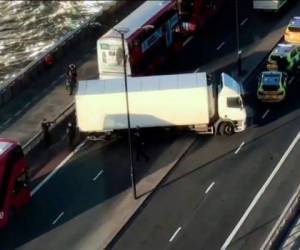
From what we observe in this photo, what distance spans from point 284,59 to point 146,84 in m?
10.2

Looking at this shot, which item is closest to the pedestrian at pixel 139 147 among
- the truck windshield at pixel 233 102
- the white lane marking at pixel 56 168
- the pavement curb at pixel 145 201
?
the pavement curb at pixel 145 201

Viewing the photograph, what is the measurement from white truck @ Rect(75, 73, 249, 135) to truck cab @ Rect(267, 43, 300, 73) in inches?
251

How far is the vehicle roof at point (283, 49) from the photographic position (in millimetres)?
47972

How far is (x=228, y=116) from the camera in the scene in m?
41.6

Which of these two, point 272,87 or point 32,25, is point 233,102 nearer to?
point 272,87

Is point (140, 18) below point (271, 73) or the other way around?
the other way around

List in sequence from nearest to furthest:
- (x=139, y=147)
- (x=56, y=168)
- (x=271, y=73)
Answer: (x=139, y=147)
(x=56, y=168)
(x=271, y=73)

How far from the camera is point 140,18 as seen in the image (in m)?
48.1

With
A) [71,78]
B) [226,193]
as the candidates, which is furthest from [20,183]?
[71,78]

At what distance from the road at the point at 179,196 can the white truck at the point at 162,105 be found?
3.55 ft

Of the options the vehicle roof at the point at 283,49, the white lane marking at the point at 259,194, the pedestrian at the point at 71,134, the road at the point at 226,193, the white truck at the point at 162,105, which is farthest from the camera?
the vehicle roof at the point at 283,49

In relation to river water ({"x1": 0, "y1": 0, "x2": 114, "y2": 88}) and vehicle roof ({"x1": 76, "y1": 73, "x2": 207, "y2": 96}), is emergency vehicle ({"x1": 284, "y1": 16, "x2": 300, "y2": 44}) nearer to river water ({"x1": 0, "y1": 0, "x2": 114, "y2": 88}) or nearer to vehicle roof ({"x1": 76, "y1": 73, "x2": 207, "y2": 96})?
vehicle roof ({"x1": 76, "y1": 73, "x2": 207, "y2": 96})

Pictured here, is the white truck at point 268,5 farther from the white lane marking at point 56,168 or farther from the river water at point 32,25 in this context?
the white lane marking at point 56,168

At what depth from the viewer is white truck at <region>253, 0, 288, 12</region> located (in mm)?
55688
